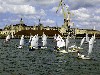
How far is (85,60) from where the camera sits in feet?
251

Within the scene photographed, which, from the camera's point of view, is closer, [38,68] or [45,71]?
[45,71]

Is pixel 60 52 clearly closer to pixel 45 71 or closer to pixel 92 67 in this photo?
pixel 92 67

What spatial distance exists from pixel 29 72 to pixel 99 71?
13331 millimetres

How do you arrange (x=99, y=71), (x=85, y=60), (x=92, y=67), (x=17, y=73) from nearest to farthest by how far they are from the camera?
(x=17, y=73) → (x=99, y=71) → (x=92, y=67) → (x=85, y=60)

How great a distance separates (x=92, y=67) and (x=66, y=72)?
375 inches

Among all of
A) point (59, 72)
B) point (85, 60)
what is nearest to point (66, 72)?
point (59, 72)

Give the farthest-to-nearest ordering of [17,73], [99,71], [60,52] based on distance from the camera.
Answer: [60,52] → [99,71] → [17,73]

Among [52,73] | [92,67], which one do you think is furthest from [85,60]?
[52,73]

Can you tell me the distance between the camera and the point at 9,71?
56219 millimetres

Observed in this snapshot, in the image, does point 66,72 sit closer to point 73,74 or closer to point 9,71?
point 73,74

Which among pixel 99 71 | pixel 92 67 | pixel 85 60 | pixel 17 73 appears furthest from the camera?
pixel 85 60

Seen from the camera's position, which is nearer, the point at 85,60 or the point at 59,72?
the point at 59,72

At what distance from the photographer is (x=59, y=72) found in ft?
184

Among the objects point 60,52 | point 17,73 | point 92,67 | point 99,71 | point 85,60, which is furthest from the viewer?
point 60,52
